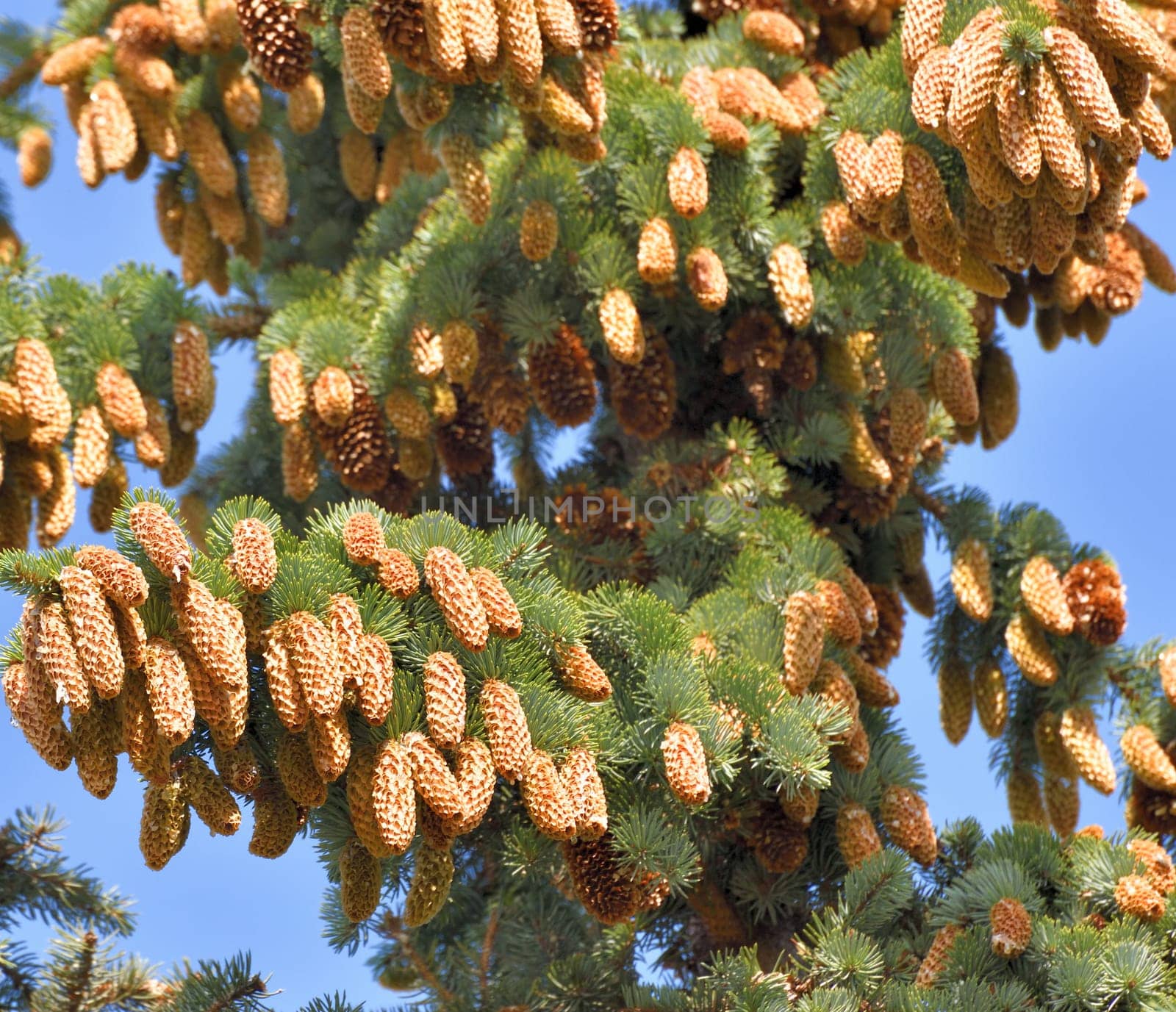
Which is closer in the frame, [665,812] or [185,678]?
[185,678]

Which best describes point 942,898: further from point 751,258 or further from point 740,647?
point 751,258

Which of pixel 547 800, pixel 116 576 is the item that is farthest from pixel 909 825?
pixel 116 576

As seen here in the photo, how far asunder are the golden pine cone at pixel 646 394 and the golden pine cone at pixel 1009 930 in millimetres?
1605

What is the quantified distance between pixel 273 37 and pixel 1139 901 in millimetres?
2929

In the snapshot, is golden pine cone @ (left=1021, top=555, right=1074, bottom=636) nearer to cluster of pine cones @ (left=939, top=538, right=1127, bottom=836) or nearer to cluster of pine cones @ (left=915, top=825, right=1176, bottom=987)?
cluster of pine cones @ (left=939, top=538, right=1127, bottom=836)

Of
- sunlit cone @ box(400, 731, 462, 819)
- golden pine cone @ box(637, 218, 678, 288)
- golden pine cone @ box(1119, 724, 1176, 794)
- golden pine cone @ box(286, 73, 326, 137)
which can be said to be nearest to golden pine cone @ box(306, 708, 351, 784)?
sunlit cone @ box(400, 731, 462, 819)

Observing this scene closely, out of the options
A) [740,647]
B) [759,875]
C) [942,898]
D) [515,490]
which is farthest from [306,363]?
[942,898]

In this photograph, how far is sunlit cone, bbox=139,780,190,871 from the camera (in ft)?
8.98

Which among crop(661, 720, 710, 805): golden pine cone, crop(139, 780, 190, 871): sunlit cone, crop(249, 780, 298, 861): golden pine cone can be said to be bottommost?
crop(139, 780, 190, 871): sunlit cone

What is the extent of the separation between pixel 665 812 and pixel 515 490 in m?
2.11

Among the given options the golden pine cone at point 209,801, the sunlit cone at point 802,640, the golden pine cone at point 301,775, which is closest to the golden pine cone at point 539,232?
the sunlit cone at point 802,640

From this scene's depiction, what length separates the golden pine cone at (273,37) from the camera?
393cm

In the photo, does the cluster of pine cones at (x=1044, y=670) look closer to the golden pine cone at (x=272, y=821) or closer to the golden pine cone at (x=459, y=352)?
the golden pine cone at (x=459, y=352)

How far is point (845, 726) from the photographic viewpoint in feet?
11.1
